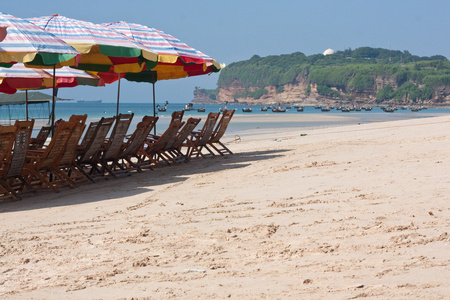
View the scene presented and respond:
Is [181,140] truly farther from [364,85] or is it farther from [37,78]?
[364,85]

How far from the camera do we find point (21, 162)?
21.4 ft

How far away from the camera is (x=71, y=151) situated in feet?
23.8

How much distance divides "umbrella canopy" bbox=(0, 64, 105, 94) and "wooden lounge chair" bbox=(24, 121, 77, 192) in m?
3.37

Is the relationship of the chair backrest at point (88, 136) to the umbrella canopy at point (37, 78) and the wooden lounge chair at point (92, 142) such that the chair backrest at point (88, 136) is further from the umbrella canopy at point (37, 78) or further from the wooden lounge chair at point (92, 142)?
the umbrella canopy at point (37, 78)

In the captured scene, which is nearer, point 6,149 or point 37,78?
point 6,149

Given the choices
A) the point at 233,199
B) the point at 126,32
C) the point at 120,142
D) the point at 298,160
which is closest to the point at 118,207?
the point at 233,199

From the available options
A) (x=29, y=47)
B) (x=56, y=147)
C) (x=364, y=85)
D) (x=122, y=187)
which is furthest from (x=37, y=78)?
(x=364, y=85)

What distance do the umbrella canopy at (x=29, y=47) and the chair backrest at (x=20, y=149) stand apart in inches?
26.9

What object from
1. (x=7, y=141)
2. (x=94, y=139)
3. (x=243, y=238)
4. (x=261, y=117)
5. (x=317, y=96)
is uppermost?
(x=7, y=141)

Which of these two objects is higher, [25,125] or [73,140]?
[25,125]

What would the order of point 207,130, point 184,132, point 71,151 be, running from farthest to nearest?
point 207,130, point 184,132, point 71,151

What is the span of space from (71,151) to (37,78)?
13.8 ft

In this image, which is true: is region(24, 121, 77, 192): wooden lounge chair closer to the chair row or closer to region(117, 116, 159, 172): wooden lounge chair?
the chair row

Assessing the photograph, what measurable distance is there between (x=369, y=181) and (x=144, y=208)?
2368 mm
